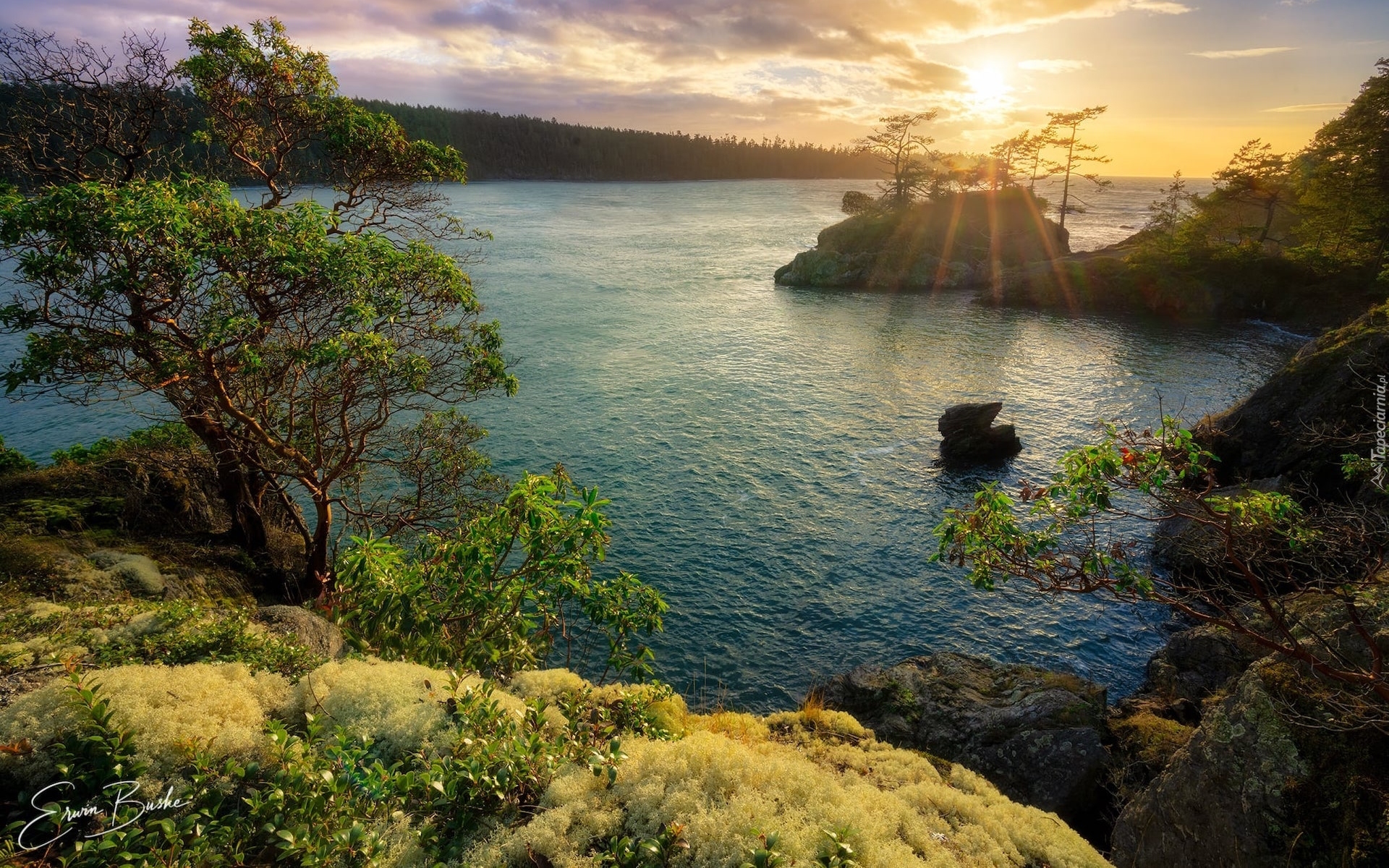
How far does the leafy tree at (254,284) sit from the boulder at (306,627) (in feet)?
13.8

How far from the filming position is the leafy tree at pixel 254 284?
1069cm

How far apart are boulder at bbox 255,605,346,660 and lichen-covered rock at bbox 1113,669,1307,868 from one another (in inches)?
532

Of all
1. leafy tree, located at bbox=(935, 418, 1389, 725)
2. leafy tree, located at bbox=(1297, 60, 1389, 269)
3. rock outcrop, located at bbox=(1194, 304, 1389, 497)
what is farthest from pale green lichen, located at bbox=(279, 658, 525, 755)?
leafy tree, located at bbox=(1297, 60, 1389, 269)

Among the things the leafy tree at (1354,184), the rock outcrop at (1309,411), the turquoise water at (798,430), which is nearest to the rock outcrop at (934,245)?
the turquoise water at (798,430)

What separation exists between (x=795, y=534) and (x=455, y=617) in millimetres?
17966

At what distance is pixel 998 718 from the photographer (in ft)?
48.9

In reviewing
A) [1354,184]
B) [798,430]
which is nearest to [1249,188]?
[1354,184]

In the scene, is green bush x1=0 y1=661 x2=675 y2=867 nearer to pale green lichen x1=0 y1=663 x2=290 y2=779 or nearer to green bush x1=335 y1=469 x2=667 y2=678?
pale green lichen x1=0 y1=663 x2=290 y2=779

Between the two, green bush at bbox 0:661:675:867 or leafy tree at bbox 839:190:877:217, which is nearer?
green bush at bbox 0:661:675:867

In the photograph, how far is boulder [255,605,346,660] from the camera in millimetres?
10508

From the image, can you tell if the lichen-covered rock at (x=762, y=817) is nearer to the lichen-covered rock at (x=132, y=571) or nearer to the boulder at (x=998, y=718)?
the boulder at (x=998, y=718)

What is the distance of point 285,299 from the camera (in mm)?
13750

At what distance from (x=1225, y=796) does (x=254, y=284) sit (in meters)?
18.5

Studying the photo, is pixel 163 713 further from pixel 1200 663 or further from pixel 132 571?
pixel 1200 663
